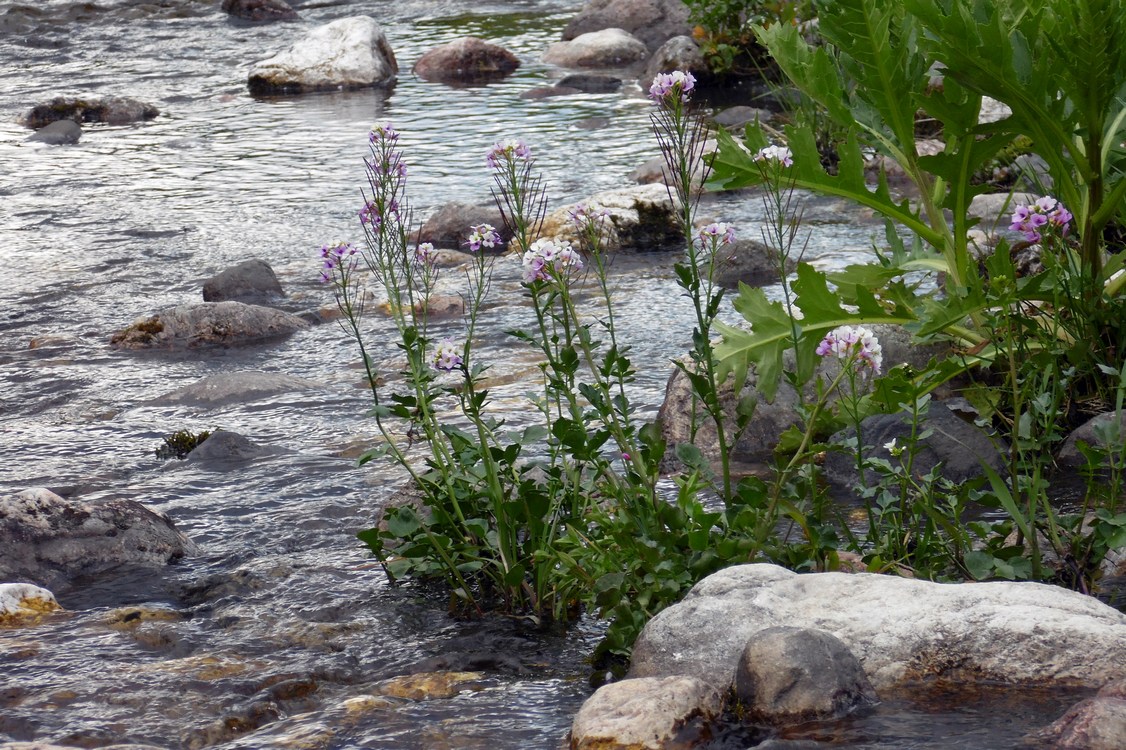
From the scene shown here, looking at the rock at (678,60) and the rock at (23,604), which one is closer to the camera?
the rock at (23,604)

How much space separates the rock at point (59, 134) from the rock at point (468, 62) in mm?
4845

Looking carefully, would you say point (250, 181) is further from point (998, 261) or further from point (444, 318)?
point (998, 261)

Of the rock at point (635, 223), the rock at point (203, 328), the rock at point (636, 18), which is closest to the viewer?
the rock at point (203, 328)

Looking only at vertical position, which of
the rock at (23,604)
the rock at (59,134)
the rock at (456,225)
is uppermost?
the rock at (59,134)

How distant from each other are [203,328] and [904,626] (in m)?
5.38

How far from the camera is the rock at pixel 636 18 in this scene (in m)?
18.8

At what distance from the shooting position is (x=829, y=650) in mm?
3295

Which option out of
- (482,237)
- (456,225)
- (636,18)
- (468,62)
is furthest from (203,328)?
(636,18)

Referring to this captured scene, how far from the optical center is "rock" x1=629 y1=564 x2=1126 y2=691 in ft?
10.8

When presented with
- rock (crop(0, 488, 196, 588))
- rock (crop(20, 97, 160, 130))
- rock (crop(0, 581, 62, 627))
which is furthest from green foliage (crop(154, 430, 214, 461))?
rock (crop(20, 97, 160, 130))

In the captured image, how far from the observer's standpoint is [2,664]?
3.97 metres

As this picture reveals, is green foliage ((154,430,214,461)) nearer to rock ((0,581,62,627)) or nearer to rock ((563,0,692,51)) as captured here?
rock ((0,581,62,627))

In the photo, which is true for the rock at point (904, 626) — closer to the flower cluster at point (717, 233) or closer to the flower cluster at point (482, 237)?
the flower cluster at point (717, 233)

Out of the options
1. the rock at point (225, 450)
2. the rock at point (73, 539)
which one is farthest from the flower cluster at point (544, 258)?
the rock at point (225, 450)
